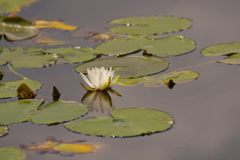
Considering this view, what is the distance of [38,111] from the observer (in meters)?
2.26

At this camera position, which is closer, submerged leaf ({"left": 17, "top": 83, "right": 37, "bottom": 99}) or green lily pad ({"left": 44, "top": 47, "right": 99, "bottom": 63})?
submerged leaf ({"left": 17, "top": 83, "right": 37, "bottom": 99})

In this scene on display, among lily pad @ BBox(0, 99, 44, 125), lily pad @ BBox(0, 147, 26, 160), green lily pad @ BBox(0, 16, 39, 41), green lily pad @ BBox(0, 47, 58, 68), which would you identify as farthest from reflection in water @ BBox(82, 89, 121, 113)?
green lily pad @ BBox(0, 16, 39, 41)

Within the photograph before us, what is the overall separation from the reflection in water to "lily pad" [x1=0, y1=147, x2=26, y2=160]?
0.55 m

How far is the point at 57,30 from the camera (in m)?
3.95

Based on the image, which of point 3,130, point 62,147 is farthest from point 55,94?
point 62,147

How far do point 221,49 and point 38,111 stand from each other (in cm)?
153

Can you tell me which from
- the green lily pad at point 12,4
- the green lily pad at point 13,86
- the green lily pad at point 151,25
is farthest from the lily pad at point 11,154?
the green lily pad at point 12,4

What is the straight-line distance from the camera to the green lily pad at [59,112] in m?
2.16

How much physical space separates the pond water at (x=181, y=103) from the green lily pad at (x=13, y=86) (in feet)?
0.16

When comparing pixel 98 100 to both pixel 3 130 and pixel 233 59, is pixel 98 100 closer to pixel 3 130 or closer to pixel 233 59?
pixel 3 130

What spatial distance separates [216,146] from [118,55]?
4.75ft

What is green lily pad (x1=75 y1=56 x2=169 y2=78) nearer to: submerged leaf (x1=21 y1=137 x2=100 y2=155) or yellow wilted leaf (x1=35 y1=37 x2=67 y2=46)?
yellow wilted leaf (x1=35 y1=37 x2=67 y2=46)

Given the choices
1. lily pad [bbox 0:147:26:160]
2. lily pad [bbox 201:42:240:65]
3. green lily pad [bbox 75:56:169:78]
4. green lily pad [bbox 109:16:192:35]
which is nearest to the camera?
lily pad [bbox 0:147:26:160]

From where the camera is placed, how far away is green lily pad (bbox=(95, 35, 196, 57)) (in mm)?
3104
